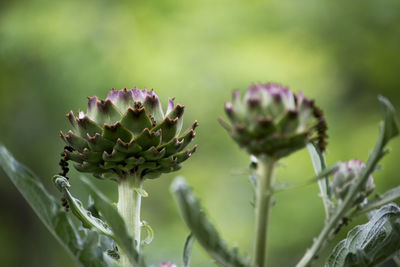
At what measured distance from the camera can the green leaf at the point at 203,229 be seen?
45 centimetres

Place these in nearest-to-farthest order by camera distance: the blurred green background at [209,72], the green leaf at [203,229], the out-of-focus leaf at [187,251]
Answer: the green leaf at [203,229], the out-of-focus leaf at [187,251], the blurred green background at [209,72]

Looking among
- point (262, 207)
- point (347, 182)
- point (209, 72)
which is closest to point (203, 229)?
point (262, 207)

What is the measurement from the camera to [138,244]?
654mm

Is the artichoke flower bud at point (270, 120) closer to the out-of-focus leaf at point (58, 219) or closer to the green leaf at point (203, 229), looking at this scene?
the green leaf at point (203, 229)

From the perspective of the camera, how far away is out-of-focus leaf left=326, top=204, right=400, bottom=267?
21.2 inches

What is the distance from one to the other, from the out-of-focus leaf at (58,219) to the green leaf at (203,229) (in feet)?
0.38

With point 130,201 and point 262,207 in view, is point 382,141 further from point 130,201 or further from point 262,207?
point 130,201

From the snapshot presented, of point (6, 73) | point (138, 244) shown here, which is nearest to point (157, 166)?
point (138, 244)

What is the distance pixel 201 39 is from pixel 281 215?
156 cm

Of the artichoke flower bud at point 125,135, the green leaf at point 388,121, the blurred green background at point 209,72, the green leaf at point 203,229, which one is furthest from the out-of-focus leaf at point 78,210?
the blurred green background at point 209,72

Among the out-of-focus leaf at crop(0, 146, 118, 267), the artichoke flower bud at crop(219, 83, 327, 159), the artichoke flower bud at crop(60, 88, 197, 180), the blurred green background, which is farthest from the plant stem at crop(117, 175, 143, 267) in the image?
the blurred green background

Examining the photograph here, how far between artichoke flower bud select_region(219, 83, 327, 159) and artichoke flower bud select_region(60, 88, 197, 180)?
0.19 m

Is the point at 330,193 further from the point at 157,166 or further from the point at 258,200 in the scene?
the point at 157,166

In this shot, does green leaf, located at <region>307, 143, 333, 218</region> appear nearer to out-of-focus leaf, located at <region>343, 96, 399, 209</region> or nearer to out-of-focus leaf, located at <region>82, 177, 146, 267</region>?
out-of-focus leaf, located at <region>343, 96, 399, 209</region>
